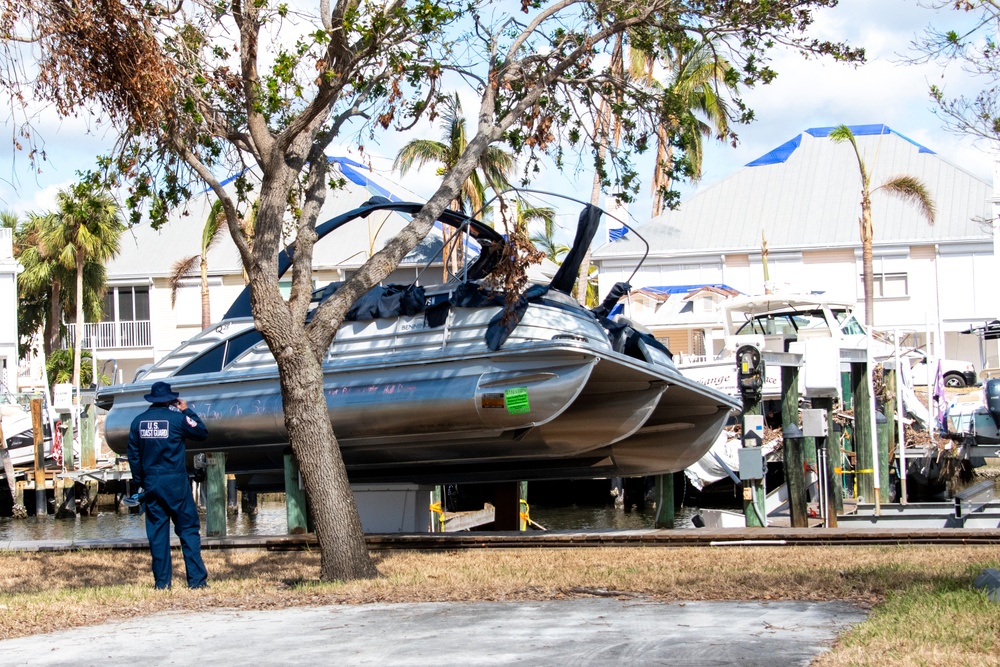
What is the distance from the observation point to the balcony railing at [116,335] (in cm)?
4284

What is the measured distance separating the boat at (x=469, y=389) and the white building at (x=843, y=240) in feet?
83.7

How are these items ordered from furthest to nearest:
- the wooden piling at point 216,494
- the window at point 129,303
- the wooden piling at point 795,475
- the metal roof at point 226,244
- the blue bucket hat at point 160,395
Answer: the window at point 129,303
the metal roof at point 226,244
the wooden piling at point 795,475
the wooden piling at point 216,494
the blue bucket hat at point 160,395

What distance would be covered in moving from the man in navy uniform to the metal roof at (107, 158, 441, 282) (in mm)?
28020

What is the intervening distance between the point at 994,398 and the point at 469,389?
985 cm

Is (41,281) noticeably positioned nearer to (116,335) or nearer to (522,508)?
(116,335)

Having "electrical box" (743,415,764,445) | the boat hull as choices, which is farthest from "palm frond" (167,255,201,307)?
"electrical box" (743,415,764,445)

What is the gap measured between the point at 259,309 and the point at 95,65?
2215mm

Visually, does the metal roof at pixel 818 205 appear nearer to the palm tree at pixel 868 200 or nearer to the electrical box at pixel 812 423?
the palm tree at pixel 868 200

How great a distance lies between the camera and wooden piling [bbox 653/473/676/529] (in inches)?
542

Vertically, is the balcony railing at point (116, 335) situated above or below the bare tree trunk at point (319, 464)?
above

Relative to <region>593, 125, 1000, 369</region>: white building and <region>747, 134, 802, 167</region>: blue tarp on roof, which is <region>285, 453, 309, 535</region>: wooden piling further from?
<region>747, 134, 802, 167</region>: blue tarp on roof

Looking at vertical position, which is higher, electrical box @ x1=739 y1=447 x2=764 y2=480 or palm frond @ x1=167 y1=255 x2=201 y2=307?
palm frond @ x1=167 y1=255 x2=201 y2=307

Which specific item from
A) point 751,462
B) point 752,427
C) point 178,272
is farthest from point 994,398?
point 178,272

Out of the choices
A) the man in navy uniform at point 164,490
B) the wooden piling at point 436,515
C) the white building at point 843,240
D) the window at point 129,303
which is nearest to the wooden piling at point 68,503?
the wooden piling at point 436,515
